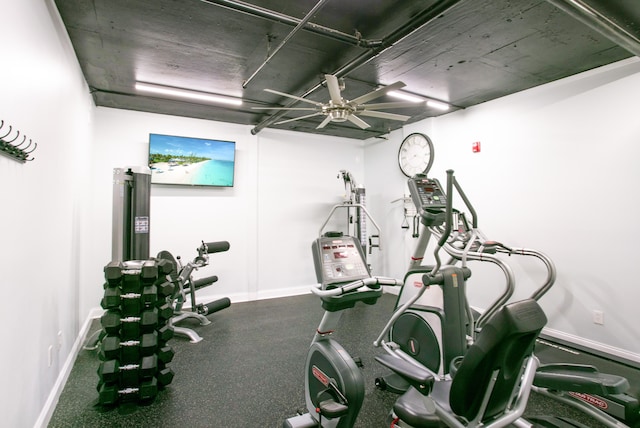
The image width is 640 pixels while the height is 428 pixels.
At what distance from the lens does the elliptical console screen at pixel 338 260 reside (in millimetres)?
2125

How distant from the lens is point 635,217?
3146mm

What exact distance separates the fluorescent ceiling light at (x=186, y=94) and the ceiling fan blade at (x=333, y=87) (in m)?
1.91

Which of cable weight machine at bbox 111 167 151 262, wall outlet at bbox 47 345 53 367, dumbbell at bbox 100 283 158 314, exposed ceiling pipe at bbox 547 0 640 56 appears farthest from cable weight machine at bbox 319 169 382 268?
wall outlet at bbox 47 345 53 367

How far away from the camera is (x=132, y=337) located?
251 cm

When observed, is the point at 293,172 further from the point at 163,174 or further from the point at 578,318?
the point at 578,318

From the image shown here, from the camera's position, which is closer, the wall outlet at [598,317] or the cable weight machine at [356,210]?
the wall outlet at [598,317]

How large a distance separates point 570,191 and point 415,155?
2328 millimetres

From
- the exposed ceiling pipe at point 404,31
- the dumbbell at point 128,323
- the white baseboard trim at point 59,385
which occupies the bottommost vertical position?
the white baseboard trim at point 59,385

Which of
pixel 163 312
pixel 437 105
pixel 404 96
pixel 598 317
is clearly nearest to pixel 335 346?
pixel 163 312

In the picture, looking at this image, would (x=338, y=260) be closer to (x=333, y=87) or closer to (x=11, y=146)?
(x=333, y=87)

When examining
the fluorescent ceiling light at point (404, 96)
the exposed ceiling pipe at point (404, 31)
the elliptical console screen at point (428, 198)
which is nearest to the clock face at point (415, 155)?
the fluorescent ceiling light at point (404, 96)

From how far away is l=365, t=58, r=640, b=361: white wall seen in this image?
3.20 meters

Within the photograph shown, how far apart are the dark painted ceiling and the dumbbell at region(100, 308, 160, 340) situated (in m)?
2.36

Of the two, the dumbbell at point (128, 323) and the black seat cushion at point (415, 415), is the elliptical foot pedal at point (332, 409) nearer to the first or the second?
the black seat cushion at point (415, 415)
